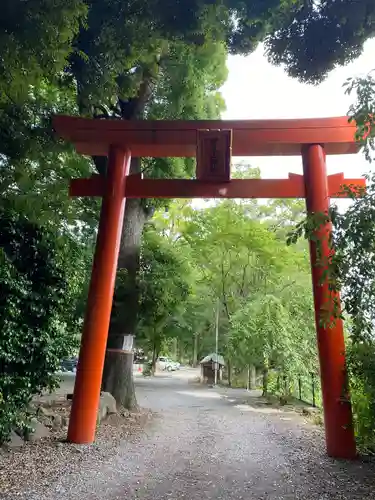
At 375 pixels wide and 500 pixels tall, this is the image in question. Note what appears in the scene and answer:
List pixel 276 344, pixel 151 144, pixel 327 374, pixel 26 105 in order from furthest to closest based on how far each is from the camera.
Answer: pixel 276 344, pixel 151 144, pixel 26 105, pixel 327 374

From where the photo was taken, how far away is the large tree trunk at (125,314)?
816 cm

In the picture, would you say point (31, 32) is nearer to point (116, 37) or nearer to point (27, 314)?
point (116, 37)

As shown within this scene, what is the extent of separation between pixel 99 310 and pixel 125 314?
9.04ft

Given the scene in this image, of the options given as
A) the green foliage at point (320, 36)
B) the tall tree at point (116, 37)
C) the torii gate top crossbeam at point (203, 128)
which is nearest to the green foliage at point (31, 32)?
the tall tree at point (116, 37)

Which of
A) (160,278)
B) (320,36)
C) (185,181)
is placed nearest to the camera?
(320,36)

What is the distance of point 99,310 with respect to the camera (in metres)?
5.73

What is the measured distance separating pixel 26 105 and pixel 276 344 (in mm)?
8146

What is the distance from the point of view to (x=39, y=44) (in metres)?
3.75

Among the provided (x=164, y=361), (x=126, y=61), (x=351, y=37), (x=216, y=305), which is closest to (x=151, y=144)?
(x=126, y=61)

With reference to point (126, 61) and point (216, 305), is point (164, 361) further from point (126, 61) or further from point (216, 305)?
point (126, 61)

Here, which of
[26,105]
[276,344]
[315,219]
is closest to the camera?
[315,219]

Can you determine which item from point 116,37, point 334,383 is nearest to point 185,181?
point 116,37

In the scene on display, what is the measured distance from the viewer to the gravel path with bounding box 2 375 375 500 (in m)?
3.82

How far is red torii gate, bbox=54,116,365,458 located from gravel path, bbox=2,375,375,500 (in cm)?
74
